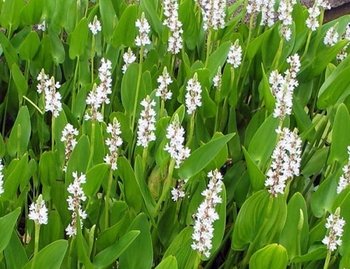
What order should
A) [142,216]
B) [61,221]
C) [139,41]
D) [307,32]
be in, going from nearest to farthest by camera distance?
[142,216] → [61,221] → [139,41] → [307,32]

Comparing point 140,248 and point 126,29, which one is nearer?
point 140,248

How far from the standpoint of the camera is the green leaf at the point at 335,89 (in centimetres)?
157

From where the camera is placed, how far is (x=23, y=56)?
1.86 meters

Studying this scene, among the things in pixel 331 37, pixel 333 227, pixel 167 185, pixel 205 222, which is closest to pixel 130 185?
pixel 167 185

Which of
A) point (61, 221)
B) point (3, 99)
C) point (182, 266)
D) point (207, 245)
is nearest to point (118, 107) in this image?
point (3, 99)

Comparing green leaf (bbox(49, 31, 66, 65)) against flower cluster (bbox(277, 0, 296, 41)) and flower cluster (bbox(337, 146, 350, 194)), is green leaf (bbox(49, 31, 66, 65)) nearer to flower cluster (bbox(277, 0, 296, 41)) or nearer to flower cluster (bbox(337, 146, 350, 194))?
flower cluster (bbox(277, 0, 296, 41))

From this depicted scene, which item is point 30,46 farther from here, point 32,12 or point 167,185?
point 167,185

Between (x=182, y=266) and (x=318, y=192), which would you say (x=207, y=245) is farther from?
(x=318, y=192)

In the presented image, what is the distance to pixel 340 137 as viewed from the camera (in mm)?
1479

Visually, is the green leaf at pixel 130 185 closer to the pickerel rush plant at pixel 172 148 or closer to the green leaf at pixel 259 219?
the pickerel rush plant at pixel 172 148

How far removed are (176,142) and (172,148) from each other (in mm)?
19

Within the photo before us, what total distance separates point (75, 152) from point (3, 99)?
87cm

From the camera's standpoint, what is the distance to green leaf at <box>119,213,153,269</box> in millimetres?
1267

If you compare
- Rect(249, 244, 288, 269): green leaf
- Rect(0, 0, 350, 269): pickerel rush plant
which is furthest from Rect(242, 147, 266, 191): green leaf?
→ Rect(249, 244, 288, 269): green leaf
